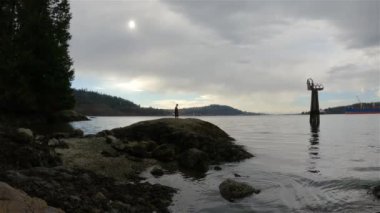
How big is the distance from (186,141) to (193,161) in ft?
16.2

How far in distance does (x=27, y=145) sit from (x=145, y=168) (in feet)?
21.4

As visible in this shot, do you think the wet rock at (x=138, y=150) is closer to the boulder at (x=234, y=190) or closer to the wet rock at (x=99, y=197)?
the boulder at (x=234, y=190)

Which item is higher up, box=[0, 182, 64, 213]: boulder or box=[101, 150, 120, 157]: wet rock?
box=[0, 182, 64, 213]: boulder

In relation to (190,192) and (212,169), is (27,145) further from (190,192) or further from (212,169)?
(212,169)

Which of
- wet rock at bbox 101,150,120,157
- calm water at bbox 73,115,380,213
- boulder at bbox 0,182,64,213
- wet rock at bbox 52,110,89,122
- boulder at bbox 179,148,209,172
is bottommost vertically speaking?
calm water at bbox 73,115,380,213

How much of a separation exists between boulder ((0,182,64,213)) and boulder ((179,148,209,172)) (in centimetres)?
1304

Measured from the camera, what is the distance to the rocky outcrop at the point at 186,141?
2173cm

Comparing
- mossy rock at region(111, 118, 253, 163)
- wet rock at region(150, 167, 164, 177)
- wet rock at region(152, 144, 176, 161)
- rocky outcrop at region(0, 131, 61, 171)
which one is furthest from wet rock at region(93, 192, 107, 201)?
mossy rock at region(111, 118, 253, 163)

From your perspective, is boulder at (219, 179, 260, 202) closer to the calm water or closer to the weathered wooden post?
the calm water

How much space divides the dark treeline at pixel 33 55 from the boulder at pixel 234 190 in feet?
105

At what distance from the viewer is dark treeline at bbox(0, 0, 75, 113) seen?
40688 mm

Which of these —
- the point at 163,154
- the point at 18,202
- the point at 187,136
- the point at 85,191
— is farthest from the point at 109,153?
the point at 18,202

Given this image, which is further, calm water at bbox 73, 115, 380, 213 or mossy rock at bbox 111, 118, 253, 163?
mossy rock at bbox 111, 118, 253, 163

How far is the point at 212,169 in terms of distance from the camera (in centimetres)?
2052
